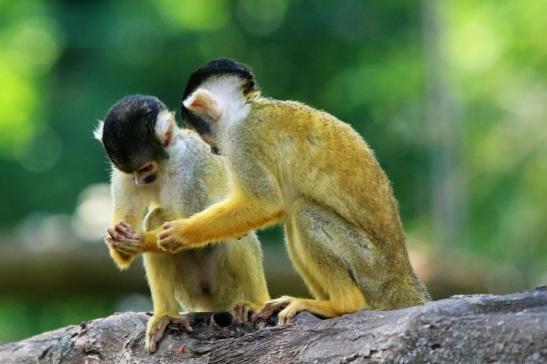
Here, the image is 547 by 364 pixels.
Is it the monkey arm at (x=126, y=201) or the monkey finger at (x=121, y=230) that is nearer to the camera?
the monkey finger at (x=121, y=230)

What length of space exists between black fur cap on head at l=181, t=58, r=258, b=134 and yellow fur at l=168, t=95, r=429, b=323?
0.14 metres

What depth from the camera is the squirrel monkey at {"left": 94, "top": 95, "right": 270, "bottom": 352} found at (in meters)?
5.73

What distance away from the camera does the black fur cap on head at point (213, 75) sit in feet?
19.4

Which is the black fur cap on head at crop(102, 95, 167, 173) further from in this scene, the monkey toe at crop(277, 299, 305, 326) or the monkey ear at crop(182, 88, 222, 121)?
the monkey toe at crop(277, 299, 305, 326)

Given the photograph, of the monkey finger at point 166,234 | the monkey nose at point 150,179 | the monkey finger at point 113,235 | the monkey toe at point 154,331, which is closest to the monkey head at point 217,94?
the monkey nose at point 150,179

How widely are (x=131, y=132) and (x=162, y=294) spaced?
Result: 870 millimetres

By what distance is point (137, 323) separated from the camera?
19.4 feet

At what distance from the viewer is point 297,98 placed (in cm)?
1653

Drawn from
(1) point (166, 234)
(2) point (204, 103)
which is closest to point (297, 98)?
(2) point (204, 103)

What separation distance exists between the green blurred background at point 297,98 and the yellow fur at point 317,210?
9035 mm

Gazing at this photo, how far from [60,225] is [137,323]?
9612 millimetres

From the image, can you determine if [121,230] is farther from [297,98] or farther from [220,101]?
[297,98]

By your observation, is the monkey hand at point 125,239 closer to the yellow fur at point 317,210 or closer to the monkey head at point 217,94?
the yellow fur at point 317,210

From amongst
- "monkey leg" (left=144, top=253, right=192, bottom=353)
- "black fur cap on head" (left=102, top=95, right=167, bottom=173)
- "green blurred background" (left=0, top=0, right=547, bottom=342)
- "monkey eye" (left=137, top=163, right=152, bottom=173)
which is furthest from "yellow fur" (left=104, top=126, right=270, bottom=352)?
"green blurred background" (left=0, top=0, right=547, bottom=342)
